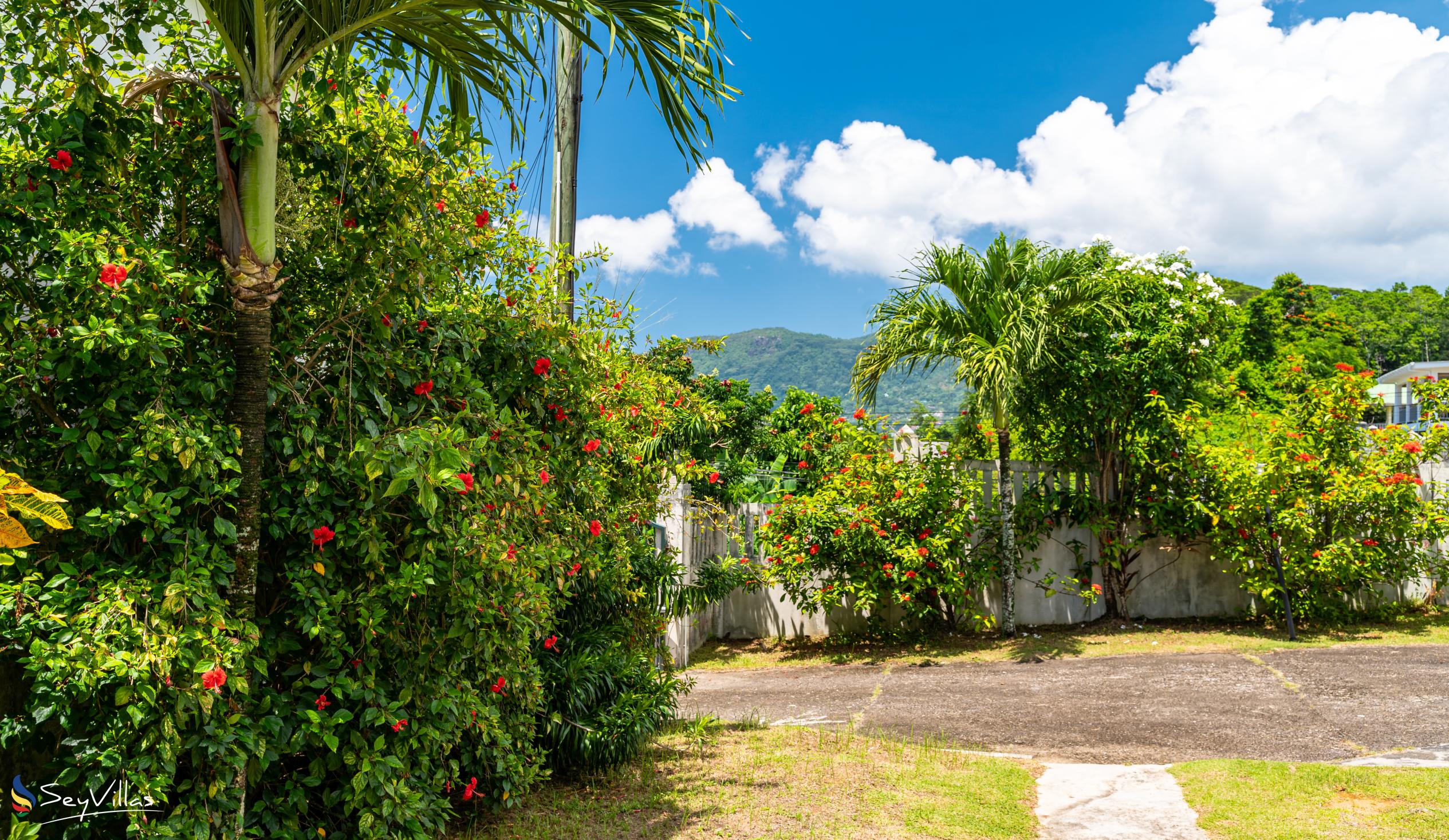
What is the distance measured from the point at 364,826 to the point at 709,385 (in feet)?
34.2

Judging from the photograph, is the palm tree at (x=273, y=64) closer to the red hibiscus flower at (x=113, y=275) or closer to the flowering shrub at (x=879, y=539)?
the red hibiscus flower at (x=113, y=275)

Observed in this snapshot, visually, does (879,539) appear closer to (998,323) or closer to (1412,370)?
(998,323)

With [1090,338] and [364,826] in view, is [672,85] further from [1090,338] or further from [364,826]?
[1090,338]

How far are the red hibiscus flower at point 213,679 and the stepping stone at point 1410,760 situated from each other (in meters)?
5.55

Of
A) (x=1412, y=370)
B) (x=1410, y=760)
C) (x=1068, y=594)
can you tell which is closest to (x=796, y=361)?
(x=1412, y=370)

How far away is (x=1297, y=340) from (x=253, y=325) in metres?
54.5

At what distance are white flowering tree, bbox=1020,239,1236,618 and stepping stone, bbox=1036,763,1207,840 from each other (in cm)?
486

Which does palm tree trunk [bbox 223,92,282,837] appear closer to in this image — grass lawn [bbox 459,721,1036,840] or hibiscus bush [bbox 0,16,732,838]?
hibiscus bush [bbox 0,16,732,838]

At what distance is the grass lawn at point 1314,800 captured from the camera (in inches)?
154

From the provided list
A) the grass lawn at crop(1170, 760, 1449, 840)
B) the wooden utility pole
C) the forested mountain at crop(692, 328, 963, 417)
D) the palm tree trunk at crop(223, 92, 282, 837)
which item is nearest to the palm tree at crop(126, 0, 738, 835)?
the palm tree trunk at crop(223, 92, 282, 837)

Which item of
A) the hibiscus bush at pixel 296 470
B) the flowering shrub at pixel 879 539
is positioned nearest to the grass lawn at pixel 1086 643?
the flowering shrub at pixel 879 539

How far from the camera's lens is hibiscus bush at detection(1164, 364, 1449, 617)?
8492 mm

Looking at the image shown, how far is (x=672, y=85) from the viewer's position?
12.1 ft

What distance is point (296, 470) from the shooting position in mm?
2969
